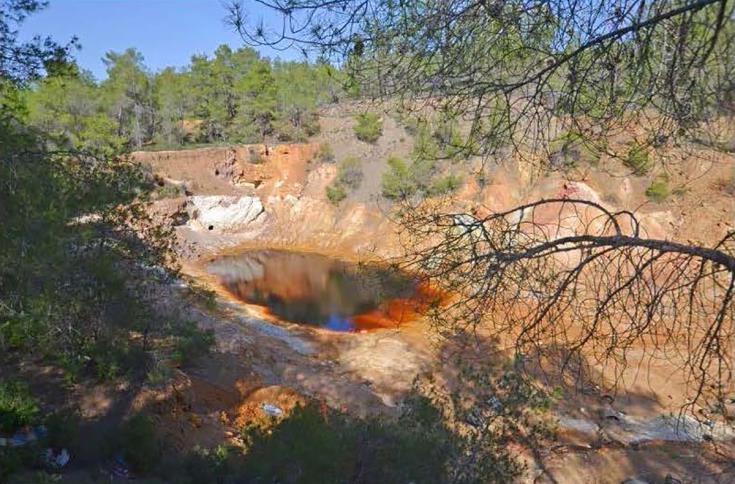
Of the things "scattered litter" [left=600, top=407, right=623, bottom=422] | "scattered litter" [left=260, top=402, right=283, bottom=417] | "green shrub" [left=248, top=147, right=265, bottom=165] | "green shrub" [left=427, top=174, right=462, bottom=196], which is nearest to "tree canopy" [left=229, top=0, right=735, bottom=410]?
"green shrub" [left=427, top=174, right=462, bottom=196]

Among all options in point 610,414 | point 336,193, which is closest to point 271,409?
point 610,414

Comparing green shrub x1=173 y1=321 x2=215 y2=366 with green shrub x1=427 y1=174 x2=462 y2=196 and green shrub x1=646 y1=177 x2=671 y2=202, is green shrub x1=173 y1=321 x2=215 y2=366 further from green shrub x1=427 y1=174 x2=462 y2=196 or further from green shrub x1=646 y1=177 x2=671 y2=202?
green shrub x1=646 y1=177 x2=671 y2=202

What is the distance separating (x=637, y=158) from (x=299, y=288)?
17.2 m

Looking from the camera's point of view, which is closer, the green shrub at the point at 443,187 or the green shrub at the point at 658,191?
the green shrub at the point at 443,187

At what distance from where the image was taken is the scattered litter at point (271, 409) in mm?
8562

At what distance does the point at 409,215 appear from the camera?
9.74 feet

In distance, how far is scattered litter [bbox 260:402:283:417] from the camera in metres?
8.56

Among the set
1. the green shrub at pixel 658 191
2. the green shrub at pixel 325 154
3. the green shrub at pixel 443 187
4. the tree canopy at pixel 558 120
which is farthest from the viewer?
the green shrub at pixel 325 154

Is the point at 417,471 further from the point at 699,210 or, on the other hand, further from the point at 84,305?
the point at 699,210

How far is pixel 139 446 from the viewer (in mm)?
5227

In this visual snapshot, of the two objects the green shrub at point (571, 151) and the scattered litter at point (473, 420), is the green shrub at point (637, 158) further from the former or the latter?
the scattered litter at point (473, 420)

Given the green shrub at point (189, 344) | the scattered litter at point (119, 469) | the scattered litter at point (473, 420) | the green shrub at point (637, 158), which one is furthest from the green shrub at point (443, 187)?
the green shrub at point (189, 344)

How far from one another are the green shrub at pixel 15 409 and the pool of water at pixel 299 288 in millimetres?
7678

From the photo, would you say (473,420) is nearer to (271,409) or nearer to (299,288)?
(271,409)
